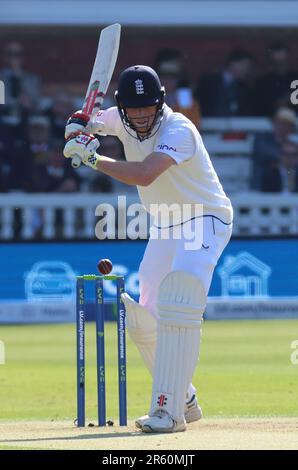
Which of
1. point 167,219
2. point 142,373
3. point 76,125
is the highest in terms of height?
point 76,125

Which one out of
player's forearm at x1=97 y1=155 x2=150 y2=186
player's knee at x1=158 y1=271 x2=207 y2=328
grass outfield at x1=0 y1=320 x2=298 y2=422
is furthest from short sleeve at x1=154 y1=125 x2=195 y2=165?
grass outfield at x1=0 y1=320 x2=298 y2=422

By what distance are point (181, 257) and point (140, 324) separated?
461 mm

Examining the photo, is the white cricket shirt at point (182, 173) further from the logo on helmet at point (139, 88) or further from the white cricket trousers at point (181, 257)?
the logo on helmet at point (139, 88)

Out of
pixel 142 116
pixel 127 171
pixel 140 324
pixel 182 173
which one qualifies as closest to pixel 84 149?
pixel 127 171

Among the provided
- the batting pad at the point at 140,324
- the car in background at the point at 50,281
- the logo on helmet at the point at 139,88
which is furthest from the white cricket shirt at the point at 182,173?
the car in background at the point at 50,281

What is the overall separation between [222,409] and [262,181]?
31.3 ft

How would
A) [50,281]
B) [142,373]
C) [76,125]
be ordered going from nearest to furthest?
[76,125] → [142,373] → [50,281]

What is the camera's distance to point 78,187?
16.9 metres

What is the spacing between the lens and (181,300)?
19.9 feet

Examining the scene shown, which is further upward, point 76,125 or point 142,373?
point 76,125

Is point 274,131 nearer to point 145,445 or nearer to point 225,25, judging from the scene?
point 225,25

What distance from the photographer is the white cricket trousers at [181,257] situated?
613cm

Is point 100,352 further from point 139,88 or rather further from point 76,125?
point 139,88
